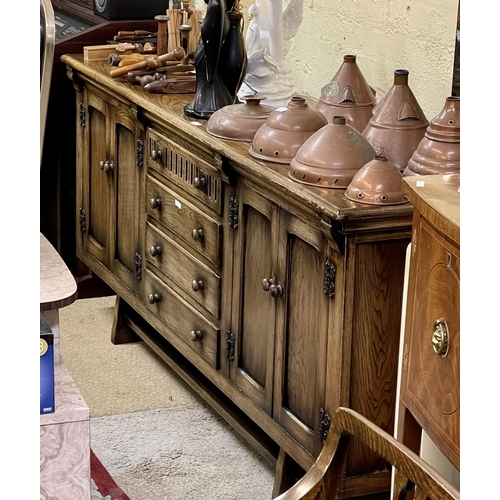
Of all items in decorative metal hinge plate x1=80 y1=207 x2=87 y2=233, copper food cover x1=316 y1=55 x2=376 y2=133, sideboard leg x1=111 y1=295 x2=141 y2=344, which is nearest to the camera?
copper food cover x1=316 y1=55 x2=376 y2=133

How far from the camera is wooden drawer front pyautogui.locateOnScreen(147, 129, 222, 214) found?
274 centimetres

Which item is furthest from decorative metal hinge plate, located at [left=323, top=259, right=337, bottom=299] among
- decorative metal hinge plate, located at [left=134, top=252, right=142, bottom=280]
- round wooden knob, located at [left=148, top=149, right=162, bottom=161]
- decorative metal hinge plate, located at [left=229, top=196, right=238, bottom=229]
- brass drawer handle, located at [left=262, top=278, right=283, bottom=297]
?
decorative metal hinge plate, located at [left=134, top=252, right=142, bottom=280]

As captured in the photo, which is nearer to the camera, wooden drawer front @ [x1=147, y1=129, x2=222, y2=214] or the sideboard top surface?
the sideboard top surface

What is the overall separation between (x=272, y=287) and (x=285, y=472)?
1.84ft

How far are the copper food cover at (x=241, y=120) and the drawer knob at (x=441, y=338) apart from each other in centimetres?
127

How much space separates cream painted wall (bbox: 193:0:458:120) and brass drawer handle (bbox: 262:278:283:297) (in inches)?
30.2

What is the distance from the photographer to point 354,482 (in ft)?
7.52

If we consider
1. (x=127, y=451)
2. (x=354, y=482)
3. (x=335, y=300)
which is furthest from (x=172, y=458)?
(x=335, y=300)

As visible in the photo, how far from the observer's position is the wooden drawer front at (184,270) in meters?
2.83

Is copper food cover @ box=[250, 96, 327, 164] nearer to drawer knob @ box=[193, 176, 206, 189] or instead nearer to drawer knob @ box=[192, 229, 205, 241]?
drawer knob @ box=[193, 176, 206, 189]

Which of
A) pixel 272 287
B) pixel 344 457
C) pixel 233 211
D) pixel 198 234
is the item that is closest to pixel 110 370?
pixel 198 234
